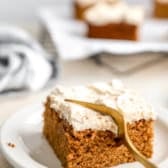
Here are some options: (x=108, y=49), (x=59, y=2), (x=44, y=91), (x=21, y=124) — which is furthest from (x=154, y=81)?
(x=59, y=2)

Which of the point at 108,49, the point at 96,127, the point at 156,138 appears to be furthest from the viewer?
the point at 108,49

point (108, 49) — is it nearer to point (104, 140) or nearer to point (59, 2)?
point (104, 140)

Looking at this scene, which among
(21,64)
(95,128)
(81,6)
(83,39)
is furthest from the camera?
(81,6)

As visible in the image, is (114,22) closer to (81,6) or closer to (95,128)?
(81,6)

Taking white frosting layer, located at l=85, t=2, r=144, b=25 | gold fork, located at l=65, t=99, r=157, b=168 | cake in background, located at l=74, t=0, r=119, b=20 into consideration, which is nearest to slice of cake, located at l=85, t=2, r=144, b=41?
white frosting layer, located at l=85, t=2, r=144, b=25

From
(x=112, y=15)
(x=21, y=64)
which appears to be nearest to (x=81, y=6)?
(x=112, y=15)

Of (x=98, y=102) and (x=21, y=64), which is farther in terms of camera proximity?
(x=21, y=64)

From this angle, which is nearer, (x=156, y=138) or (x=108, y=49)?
(x=156, y=138)
